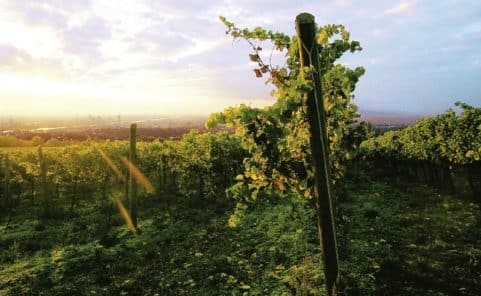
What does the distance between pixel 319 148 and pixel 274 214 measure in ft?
37.6

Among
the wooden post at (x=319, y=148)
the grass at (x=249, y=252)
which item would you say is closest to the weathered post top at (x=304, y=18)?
the wooden post at (x=319, y=148)

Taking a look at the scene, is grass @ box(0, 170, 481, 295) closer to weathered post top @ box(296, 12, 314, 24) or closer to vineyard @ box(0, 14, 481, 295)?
vineyard @ box(0, 14, 481, 295)

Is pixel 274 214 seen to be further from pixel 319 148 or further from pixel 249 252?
pixel 319 148


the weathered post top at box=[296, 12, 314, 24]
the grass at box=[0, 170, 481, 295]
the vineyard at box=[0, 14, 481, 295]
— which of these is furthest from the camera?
the grass at box=[0, 170, 481, 295]

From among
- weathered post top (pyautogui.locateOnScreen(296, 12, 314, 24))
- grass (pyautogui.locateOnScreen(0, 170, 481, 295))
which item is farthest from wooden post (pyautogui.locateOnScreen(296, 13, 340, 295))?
grass (pyautogui.locateOnScreen(0, 170, 481, 295))

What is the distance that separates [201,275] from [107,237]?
5684mm

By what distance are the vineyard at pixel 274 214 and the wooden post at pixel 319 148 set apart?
0.02 m

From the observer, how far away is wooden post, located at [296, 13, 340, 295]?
4.98m

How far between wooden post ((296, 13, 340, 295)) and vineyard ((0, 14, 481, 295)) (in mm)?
15

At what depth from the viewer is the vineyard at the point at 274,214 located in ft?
18.0

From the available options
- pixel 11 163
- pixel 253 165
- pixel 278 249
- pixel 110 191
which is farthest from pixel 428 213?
pixel 11 163

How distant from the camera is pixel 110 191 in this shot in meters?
25.4

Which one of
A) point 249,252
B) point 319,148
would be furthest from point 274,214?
point 319,148

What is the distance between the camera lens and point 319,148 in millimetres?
5102
